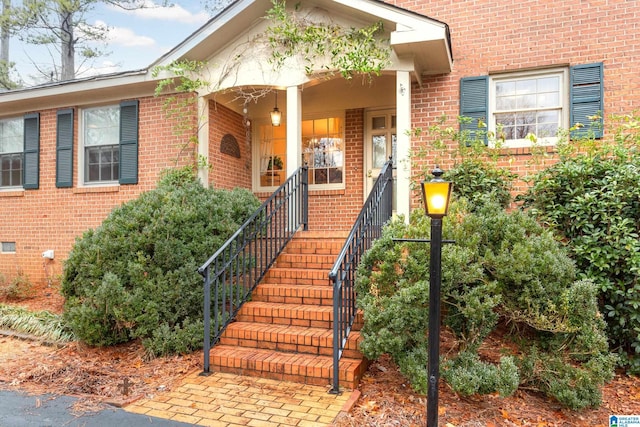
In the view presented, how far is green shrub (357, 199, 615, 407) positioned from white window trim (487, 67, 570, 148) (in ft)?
9.07

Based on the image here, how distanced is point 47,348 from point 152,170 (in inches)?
136

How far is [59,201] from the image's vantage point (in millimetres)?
8352

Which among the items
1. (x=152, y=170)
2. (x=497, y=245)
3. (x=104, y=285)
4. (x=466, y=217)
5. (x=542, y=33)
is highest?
(x=542, y=33)

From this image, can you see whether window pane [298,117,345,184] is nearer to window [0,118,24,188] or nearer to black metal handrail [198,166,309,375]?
black metal handrail [198,166,309,375]

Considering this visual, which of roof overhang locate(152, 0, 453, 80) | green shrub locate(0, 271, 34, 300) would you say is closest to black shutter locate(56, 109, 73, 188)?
green shrub locate(0, 271, 34, 300)

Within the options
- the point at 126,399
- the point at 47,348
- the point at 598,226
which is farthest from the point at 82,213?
the point at 598,226

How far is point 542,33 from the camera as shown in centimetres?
627

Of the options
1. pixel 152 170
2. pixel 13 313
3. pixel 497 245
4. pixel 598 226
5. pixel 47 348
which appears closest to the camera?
pixel 497 245

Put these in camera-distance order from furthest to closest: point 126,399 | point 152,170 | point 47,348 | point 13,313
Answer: point 152,170 → point 13,313 → point 47,348 → point 126,399

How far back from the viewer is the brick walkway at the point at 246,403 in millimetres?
3273

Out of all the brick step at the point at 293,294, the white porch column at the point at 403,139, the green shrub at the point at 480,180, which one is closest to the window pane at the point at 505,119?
the green shrub at the point at 480,180

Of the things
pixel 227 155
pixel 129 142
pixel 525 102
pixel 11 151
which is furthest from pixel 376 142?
pixel 11 151

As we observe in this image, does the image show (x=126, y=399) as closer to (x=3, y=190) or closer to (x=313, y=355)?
(x=313, y=355)

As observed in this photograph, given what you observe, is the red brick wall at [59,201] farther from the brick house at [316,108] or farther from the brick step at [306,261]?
the brick step at [306,261]
